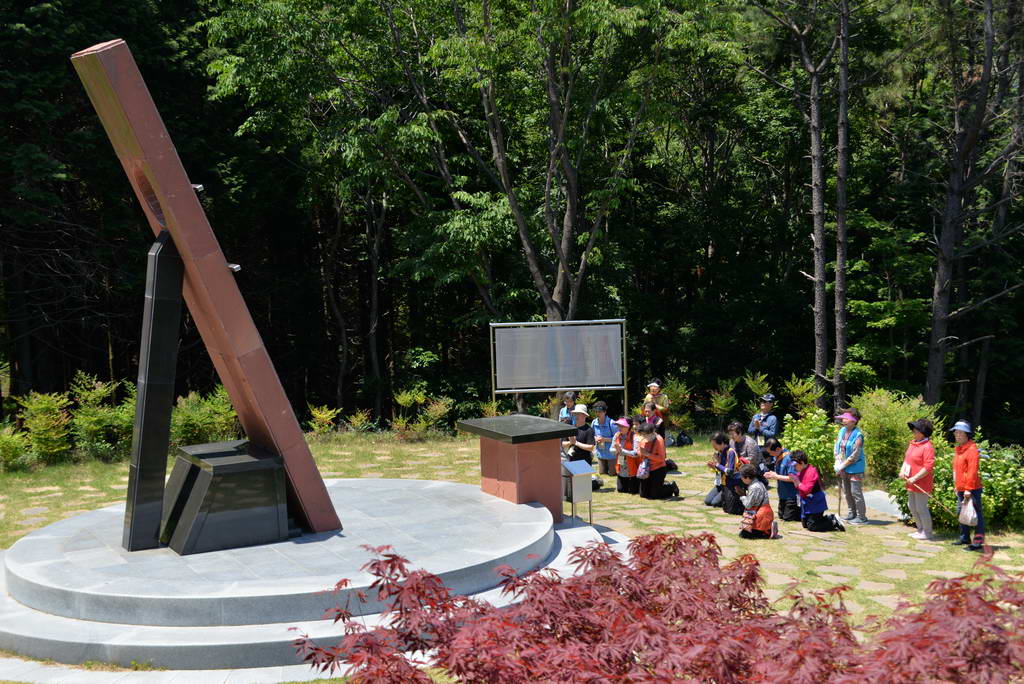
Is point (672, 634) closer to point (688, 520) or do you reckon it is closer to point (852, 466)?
point (688, 520)

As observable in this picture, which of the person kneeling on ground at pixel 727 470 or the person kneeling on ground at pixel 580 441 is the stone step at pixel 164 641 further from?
the person kneeling on ground at pixel 580 441

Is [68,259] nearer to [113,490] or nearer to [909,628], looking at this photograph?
[113,490]

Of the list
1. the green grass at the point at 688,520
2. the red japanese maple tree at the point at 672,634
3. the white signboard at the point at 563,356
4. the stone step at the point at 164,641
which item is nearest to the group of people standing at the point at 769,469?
the green grass at the point at 688,520

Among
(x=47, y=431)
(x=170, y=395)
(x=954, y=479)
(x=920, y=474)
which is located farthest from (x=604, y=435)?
(x=47, y=431)

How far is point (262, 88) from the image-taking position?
65.3 ft

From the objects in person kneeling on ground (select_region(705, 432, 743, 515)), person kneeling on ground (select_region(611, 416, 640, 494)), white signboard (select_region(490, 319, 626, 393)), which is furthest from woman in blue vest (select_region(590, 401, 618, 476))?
person kneeling on ground (select_region(705, 432, 743, 515))

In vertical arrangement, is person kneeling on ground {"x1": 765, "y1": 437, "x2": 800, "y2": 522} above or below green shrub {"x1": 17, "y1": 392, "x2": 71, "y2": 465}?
below

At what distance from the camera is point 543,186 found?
2102 cm

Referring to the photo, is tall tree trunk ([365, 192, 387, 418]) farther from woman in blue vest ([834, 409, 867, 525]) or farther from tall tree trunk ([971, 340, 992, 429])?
tall tree trunk ([971, 340, 992, 429])

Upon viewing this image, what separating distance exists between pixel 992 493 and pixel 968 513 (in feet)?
3.64

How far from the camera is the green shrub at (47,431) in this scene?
15227 mm

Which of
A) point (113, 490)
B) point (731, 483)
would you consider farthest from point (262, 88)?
point (731, 483)

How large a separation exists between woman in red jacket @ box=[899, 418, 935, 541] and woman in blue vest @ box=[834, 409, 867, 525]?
2.28 ft

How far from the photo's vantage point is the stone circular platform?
7.04m
